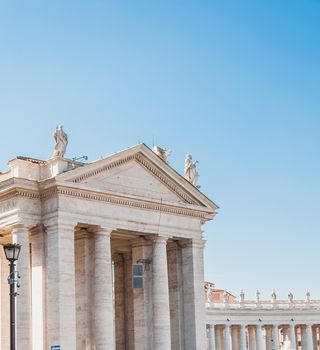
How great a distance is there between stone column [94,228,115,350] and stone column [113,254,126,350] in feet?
28.3

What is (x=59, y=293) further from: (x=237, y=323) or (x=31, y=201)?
(x=237, y=323)

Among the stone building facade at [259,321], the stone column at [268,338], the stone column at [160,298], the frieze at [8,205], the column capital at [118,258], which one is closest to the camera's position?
the frieze at [8,205]

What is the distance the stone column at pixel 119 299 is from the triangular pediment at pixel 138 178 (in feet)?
22.6

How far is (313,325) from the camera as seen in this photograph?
100 meters

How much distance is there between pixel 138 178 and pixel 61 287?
10230 mm

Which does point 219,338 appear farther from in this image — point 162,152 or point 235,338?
point 162,152

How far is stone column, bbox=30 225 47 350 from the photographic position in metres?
49.8

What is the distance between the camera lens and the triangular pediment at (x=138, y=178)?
52.4m

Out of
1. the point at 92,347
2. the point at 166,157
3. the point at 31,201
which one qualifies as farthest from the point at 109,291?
the point at 166,157

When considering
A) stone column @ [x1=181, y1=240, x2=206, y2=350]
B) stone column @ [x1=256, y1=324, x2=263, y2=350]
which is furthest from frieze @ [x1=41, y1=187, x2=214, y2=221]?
stone column @ [x1=256, y1=324, x2=263, y2=350]

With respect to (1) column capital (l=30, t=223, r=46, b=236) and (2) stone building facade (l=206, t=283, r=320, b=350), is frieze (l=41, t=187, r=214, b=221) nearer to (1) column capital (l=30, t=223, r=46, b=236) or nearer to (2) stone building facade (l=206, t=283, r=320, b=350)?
(1) column capital (l=30, t=223, r=46, b=236)

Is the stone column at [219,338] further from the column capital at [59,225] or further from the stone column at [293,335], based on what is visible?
the column capital at [59,225]

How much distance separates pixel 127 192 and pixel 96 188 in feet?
10.3

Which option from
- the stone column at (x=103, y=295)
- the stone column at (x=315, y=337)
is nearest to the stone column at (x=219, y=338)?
the stone column at (x=315, y=337)
